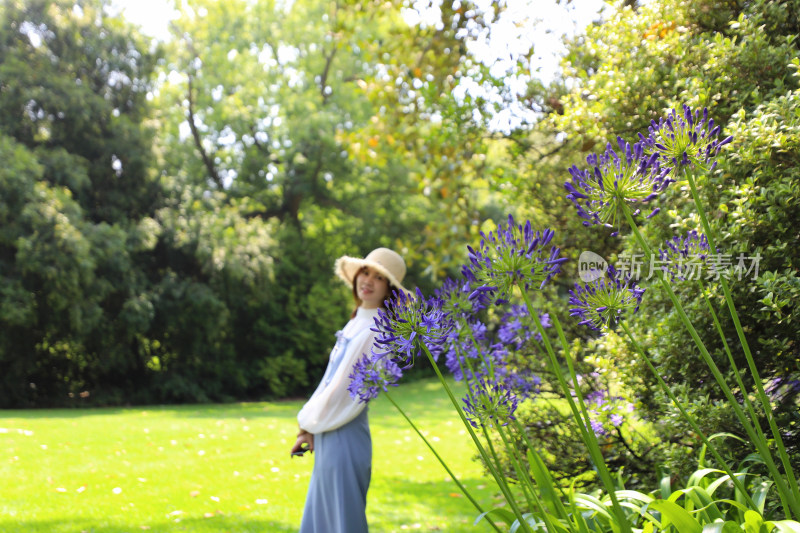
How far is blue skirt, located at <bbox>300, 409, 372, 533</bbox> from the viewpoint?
3.83m

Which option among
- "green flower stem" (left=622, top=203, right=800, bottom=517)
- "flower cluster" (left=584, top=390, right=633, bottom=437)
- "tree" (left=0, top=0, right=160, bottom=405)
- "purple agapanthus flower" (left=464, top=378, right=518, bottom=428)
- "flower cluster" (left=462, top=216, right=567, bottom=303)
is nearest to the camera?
"green flower stem" (left=622, top=203, right=800, bottom=517)

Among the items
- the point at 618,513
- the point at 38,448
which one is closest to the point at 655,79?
the point at 618,513

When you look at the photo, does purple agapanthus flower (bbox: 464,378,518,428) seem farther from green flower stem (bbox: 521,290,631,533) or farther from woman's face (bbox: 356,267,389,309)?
woman's face (bbox: 356,267,389,309)

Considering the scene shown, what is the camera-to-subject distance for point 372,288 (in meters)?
4.23

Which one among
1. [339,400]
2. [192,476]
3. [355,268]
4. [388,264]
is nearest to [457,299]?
[339,400]

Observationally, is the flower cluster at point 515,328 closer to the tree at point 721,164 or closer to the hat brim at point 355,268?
the tree at point 721,164

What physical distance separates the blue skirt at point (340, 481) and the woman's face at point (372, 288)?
2.32 feet

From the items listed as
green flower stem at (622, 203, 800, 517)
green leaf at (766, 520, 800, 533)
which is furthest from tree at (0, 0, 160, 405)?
green leaf at (766, 520, 800, 533)

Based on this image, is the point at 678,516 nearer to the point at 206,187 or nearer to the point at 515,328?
the point at 515,328

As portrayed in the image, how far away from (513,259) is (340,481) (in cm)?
244

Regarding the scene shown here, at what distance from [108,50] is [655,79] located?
562 inches

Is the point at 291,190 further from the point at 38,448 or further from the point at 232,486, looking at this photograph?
the point at 232,486

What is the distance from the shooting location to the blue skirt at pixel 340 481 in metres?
3.83

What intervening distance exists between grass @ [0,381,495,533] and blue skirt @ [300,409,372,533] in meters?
1.65
